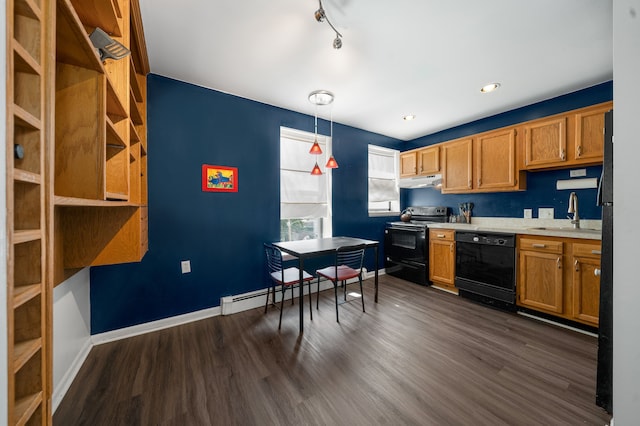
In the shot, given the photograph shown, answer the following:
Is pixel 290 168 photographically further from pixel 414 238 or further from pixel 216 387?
pixel 216 387

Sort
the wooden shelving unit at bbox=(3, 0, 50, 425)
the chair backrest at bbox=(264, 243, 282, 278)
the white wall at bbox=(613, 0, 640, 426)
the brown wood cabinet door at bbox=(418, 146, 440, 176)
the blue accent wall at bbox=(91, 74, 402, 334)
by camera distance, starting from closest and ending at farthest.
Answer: the wooden shelving unit at bbox=(3, 0, 50, 425) < the white wall at bbox=(613, 0, 640, 426) < the blue accent wall at bbox=(91, 74, 402, 334) < the chair backrest at bbox=(264, 243, 282, 278) < the brown wood cabinet door at bbox=(418, 146, 440, 176)

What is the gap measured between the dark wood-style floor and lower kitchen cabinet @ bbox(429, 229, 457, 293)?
2.60 ft

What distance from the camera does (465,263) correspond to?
10.4 ft

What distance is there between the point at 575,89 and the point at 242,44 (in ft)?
11.9

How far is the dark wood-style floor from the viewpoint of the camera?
4.70 feet

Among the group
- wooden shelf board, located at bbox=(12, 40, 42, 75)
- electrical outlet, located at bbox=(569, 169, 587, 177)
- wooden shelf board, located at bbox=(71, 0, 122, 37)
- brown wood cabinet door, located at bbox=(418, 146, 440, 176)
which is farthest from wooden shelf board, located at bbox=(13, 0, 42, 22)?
electrical outlet, located at bbox=(569, 169, 587, 177)

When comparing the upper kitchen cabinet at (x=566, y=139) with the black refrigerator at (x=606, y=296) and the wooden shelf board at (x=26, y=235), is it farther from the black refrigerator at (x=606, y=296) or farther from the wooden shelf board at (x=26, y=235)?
the wooden shelf board at (x=26, y=235)

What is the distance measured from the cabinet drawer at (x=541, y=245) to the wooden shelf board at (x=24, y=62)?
12.2 feet

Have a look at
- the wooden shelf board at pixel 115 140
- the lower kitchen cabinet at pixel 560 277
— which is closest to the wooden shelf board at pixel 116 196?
the wooden shelf board at pixel 115 140

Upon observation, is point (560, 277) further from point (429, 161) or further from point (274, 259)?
point (274, 259)

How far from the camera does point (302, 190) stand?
3.47 metres

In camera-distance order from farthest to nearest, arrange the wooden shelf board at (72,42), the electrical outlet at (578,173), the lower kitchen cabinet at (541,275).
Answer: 1. the electrical outlet at (578,173)
2. the lower kitchen cabinet at (541,275)
3. the wooden shelf board at (72,42)

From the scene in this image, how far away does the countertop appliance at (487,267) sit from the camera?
278cm

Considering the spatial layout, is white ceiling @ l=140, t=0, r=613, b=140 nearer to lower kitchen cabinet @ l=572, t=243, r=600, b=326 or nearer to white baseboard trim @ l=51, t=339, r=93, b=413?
lower kitchen cabinet @ l=572, t=243, r=600, b=326
